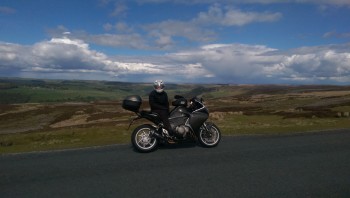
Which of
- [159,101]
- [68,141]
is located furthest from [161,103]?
[68,141]

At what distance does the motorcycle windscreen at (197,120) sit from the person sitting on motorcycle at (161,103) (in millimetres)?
878

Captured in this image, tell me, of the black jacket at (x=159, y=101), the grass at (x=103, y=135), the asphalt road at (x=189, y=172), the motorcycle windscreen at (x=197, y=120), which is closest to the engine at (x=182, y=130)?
the motorcycle windscreen at (x=197, y=120)

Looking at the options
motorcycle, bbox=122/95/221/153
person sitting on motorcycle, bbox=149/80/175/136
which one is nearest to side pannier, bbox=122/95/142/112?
motorcycle, bbox=122/95/221/153

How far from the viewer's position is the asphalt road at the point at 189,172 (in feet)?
29.3

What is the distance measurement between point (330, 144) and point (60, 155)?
995cm

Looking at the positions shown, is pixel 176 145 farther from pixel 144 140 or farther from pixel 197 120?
pixel 144 140

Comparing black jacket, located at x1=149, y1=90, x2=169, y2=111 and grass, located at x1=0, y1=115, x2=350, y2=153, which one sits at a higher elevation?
black jacket, located at x1=149, y1=90, x2=169, y2=111

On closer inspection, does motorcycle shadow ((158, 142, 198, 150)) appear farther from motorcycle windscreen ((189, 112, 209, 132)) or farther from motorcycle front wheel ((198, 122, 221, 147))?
motorcycle windscreen ((189, 112, 209, 132))

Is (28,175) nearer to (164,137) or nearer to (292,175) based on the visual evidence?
(164,137)

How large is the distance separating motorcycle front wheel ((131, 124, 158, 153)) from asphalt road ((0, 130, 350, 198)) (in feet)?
1.29

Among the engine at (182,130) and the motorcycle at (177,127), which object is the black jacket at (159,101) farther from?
the engine at (182,130)

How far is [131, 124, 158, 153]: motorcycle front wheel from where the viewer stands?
14.0 meters

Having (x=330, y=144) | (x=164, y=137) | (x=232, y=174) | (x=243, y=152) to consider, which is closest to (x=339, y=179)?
(x=232, y=174)

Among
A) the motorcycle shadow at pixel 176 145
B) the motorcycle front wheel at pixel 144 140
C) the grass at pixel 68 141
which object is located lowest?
the grass at pixel 68 141
